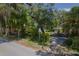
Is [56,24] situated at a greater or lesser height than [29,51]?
greater

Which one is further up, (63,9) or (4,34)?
(63,9)

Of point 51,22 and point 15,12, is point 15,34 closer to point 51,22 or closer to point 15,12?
point 15,12

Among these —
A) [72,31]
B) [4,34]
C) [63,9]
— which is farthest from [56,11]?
[4,34]

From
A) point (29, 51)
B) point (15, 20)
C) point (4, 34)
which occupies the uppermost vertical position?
point (15, 20)

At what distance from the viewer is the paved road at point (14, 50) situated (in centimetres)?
205

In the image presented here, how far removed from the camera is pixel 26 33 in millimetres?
2059

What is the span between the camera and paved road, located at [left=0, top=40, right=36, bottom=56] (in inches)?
80.6

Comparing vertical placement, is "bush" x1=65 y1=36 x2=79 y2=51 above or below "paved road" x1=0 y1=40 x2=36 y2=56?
above

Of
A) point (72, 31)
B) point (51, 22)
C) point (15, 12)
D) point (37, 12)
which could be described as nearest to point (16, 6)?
point (15, 12)

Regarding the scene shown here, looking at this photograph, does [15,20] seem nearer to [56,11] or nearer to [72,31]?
[56,11]

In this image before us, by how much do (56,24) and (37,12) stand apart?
0.22 m

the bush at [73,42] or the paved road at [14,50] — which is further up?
the bush at [73,42]

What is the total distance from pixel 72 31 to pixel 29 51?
1.50 feet

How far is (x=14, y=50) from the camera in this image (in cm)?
205
